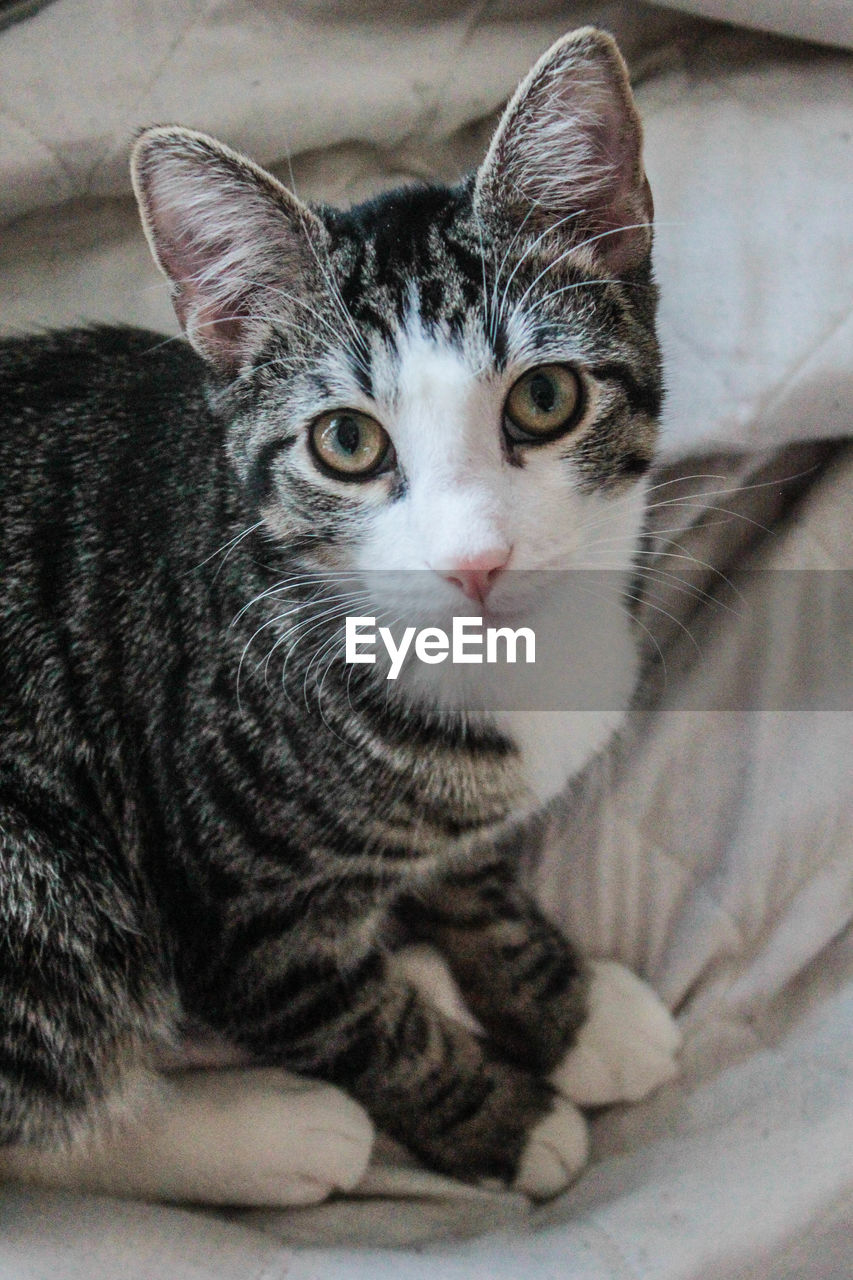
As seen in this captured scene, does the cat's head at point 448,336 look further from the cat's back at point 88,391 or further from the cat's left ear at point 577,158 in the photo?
the cat's back at point 88,391

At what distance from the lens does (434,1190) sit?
1.09m

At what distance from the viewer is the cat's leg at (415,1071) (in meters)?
1.02

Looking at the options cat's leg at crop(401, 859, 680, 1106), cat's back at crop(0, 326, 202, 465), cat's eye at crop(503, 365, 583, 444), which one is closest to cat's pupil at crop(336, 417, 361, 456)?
Result: cat's eye at crop(503, 365, 583, 444)

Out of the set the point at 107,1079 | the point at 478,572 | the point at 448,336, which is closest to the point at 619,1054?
the point at 107,1079

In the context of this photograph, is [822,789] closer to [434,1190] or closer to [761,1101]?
[761,1101]

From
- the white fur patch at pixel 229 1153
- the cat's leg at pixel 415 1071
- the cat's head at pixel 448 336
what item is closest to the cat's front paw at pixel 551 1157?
the cat's leg at pixel 415 1071

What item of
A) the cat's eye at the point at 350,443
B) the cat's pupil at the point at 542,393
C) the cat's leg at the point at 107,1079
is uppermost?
the cat's pupil at the point at 542,393

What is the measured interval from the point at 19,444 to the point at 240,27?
516 mm

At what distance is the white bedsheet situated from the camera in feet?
3.48

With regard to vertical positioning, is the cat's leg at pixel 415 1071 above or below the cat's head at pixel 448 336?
below

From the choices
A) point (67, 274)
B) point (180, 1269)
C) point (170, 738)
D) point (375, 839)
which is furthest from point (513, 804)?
point (67, 274)

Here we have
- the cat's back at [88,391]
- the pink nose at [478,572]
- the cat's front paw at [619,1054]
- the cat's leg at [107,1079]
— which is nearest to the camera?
the pink nose at [478,572]

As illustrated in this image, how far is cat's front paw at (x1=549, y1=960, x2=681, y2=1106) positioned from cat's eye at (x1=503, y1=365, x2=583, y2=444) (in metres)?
0.67

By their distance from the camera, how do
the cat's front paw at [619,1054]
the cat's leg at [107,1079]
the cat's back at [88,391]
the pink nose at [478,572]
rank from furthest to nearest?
the cat's front paw at [619,1054], the cat's back at [88,391], the cat's leg at [107,1079], the pink nose at [478,572]
